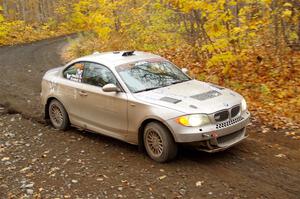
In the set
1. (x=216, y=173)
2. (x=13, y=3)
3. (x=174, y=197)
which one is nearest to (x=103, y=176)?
(x=174, y=197)

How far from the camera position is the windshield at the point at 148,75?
7445 millimetres

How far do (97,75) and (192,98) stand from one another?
2201mm

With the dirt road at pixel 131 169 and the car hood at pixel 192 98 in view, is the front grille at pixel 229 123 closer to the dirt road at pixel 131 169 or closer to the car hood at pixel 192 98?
the car hood at pixel 192 98

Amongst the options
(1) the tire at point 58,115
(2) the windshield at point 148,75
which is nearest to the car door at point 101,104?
→ (2) the windshield at point 148,75

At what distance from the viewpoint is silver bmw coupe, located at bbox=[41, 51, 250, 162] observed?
644cm

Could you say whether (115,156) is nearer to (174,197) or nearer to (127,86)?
(127,86)

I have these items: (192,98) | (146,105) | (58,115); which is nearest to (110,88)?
(146,105)

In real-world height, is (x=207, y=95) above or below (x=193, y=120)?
above

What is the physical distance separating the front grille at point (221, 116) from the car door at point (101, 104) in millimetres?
1692

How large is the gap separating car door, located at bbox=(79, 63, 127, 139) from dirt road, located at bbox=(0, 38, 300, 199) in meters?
0.45

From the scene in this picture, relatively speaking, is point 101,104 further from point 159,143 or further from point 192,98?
point 192,98

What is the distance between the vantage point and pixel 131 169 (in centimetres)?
675

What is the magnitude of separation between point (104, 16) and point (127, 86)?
1133cm

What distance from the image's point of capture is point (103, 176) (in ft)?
21.6
